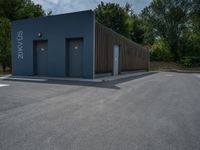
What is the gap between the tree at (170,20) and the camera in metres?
34.2

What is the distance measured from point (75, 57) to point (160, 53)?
25.6m

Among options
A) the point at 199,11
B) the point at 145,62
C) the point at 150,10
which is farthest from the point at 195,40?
the point at 145,62

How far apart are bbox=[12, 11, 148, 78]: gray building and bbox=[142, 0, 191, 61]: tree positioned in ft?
74.3

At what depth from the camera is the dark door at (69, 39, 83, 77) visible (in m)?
12.5

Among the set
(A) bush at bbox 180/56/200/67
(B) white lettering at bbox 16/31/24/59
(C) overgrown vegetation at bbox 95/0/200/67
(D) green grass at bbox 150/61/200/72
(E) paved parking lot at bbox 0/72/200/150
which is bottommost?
(E) paved parking lot at bbox 0/72/200/150

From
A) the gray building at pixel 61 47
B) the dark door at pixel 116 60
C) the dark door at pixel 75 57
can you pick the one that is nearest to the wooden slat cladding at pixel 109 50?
the gray building at pixel 61 47

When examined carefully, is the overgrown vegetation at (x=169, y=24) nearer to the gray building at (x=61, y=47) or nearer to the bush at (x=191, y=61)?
the bush at (x=191, y=61)

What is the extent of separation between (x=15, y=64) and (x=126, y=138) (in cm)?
1359

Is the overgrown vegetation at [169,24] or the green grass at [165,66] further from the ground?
the overgrown vegetation at [169,24]

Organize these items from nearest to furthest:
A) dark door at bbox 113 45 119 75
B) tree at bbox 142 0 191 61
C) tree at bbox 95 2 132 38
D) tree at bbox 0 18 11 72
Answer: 1. dark door at bbox 113 45 119 75
2. tree at bbox 0 18 11 72
3. tree at bbox 142 0 191 61
4. tree at bbox 95 2 132 38

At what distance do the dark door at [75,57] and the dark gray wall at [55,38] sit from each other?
1.30 feet

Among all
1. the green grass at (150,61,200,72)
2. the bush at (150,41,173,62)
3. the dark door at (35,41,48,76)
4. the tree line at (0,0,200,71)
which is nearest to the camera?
the dark door at (35,41,48,76)

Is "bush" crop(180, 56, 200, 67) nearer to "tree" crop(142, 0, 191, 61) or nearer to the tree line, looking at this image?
the tree line

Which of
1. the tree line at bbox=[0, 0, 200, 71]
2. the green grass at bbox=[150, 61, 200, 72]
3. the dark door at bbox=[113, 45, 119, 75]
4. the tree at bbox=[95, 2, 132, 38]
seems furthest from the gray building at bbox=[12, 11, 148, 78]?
the tree at bbox=[95, 2, 132, 38]
